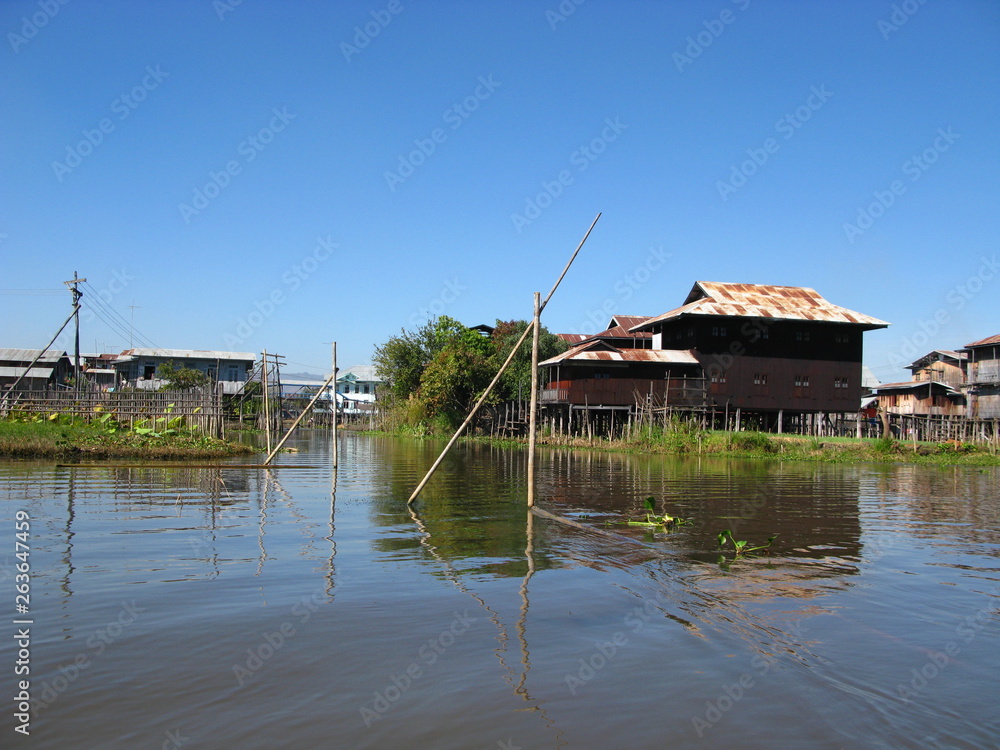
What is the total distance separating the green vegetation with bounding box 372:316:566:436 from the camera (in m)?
42.6

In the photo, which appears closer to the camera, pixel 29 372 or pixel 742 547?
pixel 742 547

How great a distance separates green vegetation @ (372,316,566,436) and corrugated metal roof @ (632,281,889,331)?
9096mm

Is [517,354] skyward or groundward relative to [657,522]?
skyward

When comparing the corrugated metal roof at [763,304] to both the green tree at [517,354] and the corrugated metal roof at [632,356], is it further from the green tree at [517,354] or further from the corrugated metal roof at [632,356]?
the green tree at [517,354]

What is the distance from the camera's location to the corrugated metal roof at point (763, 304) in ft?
113

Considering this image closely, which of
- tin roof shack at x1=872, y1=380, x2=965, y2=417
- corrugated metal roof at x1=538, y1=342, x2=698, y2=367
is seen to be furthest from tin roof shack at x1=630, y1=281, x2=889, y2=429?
tin roof shack at x1=872, y1=380, x2=965, y2=417

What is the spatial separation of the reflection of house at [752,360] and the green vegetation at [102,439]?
17714 millimetres

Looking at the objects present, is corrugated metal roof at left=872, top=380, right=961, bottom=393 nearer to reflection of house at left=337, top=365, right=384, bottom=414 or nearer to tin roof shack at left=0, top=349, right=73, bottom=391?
reflection of house at left=337, top=365, right=384, bottom=414

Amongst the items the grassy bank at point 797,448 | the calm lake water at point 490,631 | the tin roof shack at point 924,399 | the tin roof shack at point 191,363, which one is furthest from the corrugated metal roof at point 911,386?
the tin roof shack at point 191,363

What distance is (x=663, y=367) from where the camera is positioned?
1399 inches

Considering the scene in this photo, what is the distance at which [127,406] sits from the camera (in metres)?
23.5

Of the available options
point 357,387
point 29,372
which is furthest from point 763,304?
point 357,387

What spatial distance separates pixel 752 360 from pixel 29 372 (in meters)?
41.1

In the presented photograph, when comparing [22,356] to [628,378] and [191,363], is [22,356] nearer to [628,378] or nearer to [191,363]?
[191,363]
